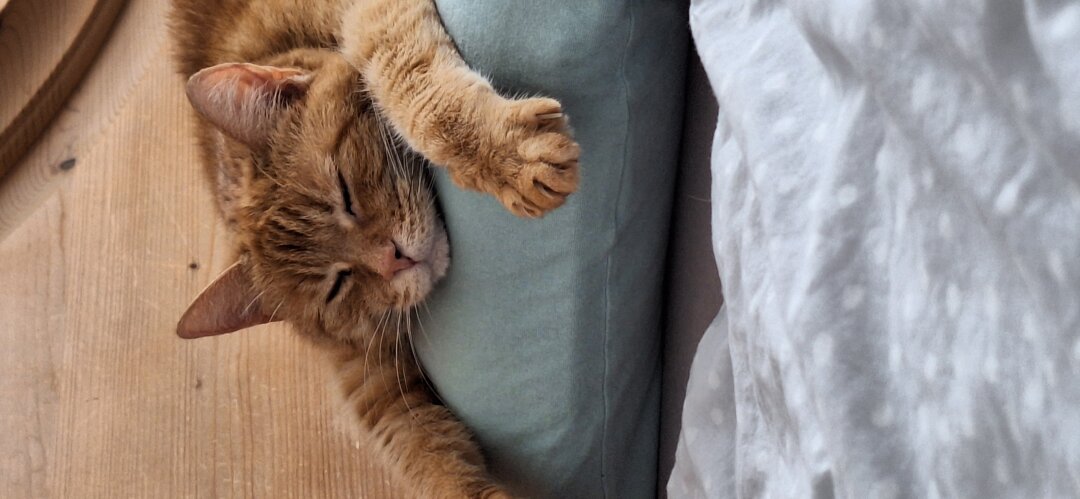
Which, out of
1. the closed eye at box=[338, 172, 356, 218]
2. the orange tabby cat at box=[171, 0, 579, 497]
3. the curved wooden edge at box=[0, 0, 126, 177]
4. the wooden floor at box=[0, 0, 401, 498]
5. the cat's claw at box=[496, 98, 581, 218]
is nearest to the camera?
the cat's claw at box=[496, 98, 581, 218]

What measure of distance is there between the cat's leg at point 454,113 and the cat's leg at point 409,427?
1.24 feet

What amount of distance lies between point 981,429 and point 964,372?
3 centimetres

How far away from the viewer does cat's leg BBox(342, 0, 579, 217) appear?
849 mm

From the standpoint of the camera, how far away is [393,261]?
1.10m

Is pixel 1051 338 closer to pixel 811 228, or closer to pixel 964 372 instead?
pixel 964 372

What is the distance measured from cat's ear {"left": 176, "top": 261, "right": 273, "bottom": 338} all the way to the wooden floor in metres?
0.27

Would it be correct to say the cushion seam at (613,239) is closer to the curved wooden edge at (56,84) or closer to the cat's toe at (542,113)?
the cat's toe at (542,113)

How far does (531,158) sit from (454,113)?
15 centimetres

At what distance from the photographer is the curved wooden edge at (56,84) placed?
1695mm

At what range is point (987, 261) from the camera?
43cm

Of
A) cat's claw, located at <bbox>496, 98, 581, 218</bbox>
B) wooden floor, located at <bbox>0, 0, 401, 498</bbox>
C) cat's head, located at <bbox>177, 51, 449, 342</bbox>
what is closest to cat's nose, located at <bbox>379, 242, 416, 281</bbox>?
cat's head, located at <bbox>177, 51, 449, 342</bbox>

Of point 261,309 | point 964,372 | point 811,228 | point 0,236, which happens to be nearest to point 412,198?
point 261,309

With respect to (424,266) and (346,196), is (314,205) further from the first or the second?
(424,266)

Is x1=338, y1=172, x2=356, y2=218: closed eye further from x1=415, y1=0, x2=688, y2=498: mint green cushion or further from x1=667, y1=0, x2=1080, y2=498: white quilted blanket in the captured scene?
x1=667, y1=0, x2=1080, y2=498: white quilted blanket
